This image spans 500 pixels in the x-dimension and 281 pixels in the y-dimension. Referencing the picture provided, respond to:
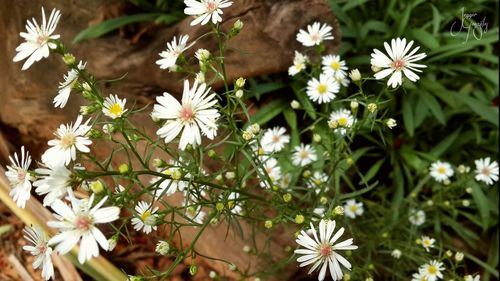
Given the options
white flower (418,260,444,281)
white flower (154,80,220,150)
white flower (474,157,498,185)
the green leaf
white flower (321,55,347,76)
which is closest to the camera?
white flower (154,80,220,150)

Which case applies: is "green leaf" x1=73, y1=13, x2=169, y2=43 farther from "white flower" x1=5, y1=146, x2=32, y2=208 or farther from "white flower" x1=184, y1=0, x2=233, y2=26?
"white flower" x1=5, y1=146, x2=32, y2=208

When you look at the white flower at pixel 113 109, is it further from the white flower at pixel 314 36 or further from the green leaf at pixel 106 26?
the green leaf at pixel 106 26

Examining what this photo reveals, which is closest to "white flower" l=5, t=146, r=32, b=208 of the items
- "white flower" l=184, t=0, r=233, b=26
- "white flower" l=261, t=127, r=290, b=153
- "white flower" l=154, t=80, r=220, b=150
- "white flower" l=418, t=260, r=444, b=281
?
"white flower" l=154, t=80, r=220, b=150

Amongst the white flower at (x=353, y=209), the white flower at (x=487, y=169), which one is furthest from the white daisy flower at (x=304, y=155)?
the white flower at (x=487, y=169)

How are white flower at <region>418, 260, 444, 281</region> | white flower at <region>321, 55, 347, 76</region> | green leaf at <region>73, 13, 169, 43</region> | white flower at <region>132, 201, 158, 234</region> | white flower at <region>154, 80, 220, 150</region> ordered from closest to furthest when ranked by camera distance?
white flower at <region>154, 80, 220, 150</region> < white flower at <region>132, 201, 158, 234</region> < white flower at <region>418, 260, 444, 281</region> < white flower at <region>321, 55, 347, 76</region> < green leaf at <region>73, 13, 169, 43</region>

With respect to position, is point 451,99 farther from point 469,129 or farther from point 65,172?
point 65,172

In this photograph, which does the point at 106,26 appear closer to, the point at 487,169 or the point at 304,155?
the point at 304,155

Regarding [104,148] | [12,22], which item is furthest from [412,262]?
[12,22]

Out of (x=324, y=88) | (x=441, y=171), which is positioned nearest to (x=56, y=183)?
(x=324, y=88)
